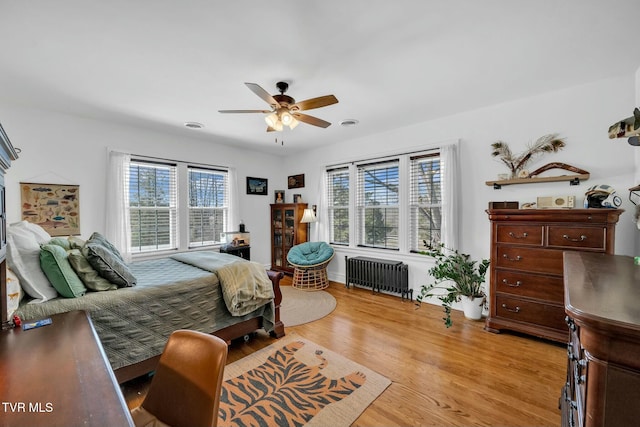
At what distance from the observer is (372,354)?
8.17 ft

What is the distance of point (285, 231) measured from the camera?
17.9 ft

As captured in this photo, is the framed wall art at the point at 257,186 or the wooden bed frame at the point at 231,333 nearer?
the wooden bed frame at the point at 231,333

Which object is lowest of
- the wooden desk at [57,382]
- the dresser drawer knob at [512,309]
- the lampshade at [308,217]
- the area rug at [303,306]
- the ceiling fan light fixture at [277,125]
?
the area rug at [303,306]

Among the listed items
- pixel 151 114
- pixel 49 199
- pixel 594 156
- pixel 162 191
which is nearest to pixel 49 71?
pixel 151 114

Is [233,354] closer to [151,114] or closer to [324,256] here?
[324,256]

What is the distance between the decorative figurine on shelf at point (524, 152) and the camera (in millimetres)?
2879

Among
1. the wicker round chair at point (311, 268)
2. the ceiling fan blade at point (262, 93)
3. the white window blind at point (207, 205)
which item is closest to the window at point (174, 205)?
the white window blind at point (207, 205)

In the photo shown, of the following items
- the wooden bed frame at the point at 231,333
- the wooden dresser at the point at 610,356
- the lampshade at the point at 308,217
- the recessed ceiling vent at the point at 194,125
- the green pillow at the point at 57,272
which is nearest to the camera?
the wooden dresser at the point at 610,356

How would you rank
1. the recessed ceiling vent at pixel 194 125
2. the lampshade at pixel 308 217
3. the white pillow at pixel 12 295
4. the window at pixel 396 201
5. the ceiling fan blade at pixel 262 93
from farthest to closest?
the lampshade at pixel 308 217
the recessed ceiling vent at pixel 194 125
the window at pixel 396 201
the ceiling fan blade at pixel 262 93
the white pillow at pixel 12 295

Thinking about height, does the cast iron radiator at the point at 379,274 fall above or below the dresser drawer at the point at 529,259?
below

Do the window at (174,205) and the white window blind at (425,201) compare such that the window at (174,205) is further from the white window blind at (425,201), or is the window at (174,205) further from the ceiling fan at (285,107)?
the white window blind at (425,201)

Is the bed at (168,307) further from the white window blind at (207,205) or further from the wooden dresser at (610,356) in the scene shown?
the wooden dresser at (610,356)

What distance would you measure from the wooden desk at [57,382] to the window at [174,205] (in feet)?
10.2

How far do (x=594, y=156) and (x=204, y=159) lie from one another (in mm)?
5224
